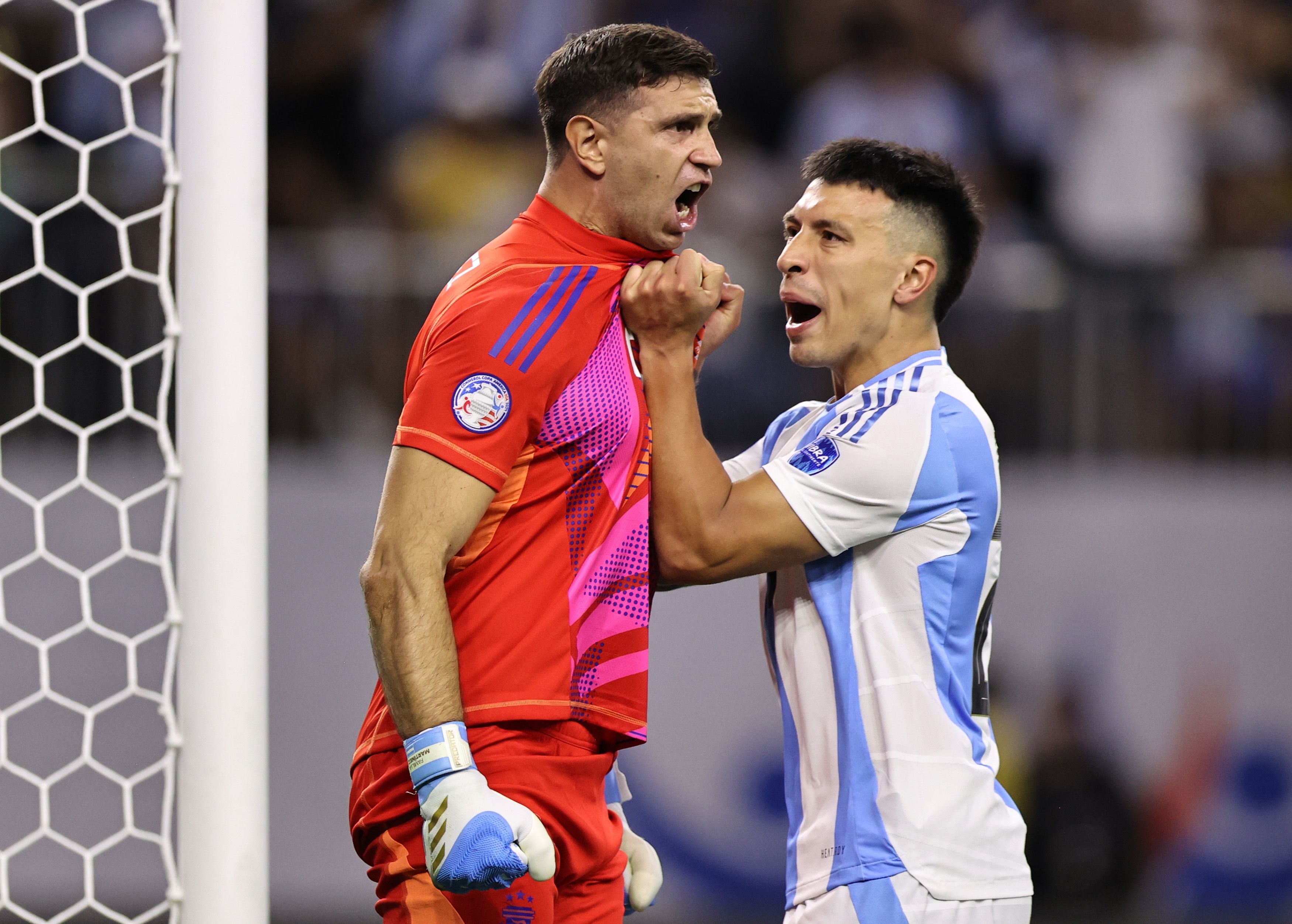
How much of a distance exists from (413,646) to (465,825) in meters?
0.30

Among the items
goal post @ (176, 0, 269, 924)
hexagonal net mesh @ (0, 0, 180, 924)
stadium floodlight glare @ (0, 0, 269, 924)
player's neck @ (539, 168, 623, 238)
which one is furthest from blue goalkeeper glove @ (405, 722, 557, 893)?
hexagonal net mesh @ (0, 0, 180, 924)

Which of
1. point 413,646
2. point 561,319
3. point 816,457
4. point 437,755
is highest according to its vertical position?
point 561,319

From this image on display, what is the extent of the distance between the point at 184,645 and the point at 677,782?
13.0ft

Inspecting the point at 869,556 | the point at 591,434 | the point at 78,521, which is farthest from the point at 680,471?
the point at 78,521

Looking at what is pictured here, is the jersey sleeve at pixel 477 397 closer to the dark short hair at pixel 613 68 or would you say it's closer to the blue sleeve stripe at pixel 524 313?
the blue sleeve stripe at pixel 524 313

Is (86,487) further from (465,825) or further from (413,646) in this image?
(465,825)

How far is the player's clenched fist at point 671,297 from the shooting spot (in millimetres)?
2877

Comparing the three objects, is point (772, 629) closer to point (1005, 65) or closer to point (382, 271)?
point (382, 271)

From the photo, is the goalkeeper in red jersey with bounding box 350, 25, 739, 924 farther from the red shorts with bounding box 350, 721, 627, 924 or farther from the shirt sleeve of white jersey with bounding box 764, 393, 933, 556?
the shirt sleeve of white jersey with bounding box 764, 393, 933, 556

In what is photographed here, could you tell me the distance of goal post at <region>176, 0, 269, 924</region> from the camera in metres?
2.54

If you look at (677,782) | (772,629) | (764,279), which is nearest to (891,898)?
(772,629)

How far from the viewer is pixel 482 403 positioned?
2.58m

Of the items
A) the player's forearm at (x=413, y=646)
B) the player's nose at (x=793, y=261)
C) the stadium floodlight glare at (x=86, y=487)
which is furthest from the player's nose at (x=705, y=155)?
the stadium floodlight glare at (x=86, y=487)

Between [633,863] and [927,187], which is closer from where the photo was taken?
[633,863]
